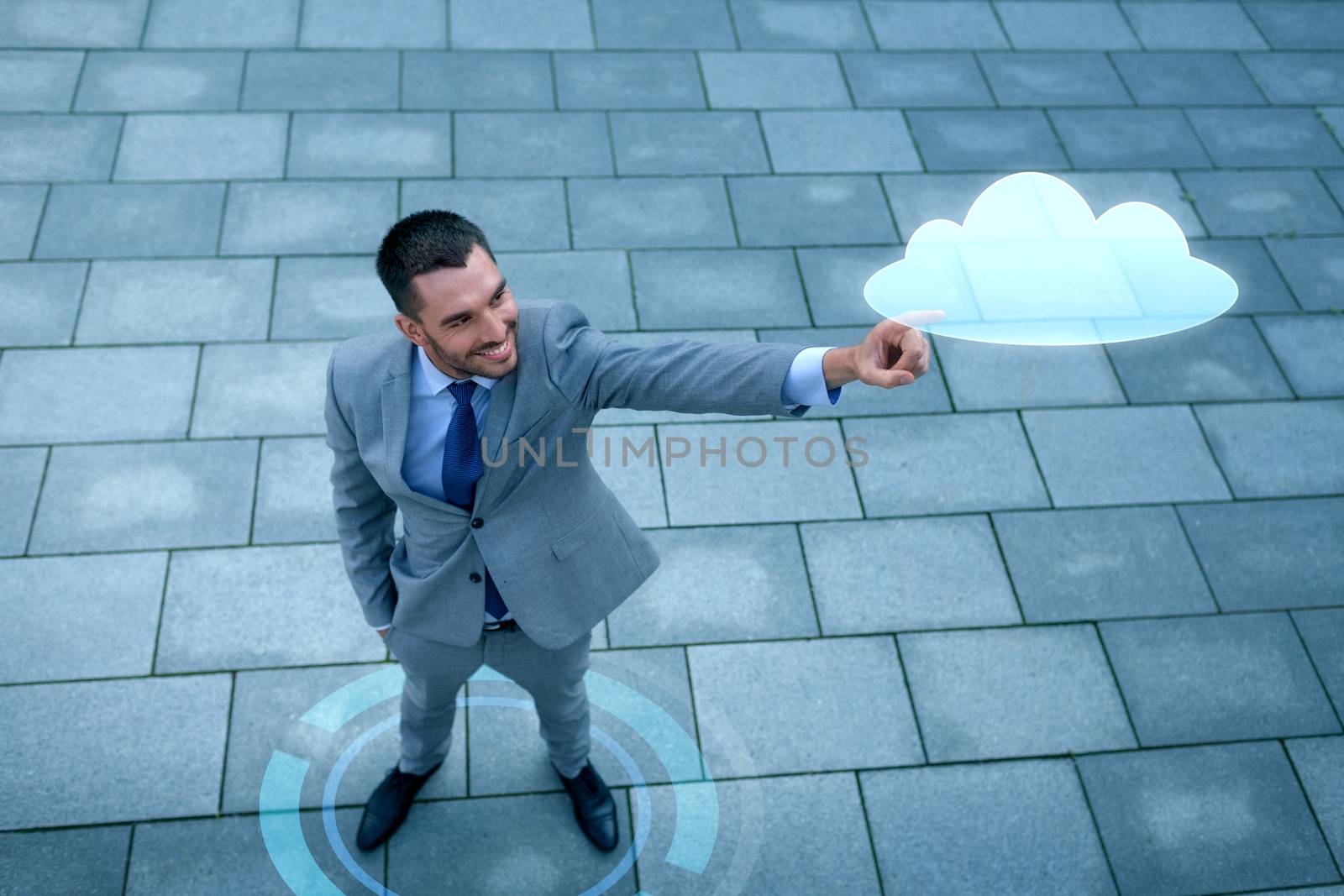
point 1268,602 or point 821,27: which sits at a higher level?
point 821,27

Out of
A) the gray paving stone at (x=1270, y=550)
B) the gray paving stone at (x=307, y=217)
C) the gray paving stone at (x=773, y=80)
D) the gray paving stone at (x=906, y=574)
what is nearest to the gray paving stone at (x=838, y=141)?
the gray paving stone at (x=773, y=80)

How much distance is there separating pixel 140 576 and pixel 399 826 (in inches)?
61.0

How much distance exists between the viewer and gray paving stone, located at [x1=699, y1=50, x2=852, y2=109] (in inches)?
271

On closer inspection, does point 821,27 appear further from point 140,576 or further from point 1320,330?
point 140,576

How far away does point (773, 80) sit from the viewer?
7.02 m

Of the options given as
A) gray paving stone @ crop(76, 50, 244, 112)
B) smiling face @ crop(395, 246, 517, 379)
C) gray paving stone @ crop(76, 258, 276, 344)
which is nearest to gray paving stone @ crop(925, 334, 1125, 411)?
smiling face @ crop(395, 246, 517, 379)

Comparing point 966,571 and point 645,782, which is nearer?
point 645,782

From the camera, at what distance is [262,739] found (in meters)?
4.32

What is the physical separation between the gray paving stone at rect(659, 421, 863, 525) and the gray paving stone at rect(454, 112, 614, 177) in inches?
75.2

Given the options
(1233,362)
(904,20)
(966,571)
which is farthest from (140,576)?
(904,20)

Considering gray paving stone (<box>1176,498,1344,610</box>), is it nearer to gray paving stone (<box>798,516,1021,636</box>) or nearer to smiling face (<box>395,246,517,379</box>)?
gray paving stone (<box>798,516,1021,636</box>)

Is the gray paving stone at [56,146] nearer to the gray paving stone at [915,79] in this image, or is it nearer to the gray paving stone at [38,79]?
the gray paving stone at [38,79]

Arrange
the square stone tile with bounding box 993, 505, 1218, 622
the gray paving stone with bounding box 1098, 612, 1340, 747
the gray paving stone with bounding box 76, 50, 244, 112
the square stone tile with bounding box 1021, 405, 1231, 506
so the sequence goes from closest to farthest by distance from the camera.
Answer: the gray paving stone with bounding box 1098, 612, 1340, 747 → the square stone tile with bounding box 993, 505, 1218, 622 → the square stone tile with bounding box 1021, 405, 1231, 506 → the gray paving stone with bounding box 76, 50, 244, 112

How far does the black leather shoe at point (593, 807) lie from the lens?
412 centimetres
